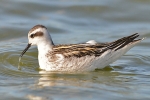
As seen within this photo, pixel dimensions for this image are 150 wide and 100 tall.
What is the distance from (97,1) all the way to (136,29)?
291 centimetres

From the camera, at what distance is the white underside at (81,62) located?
12695 millimetres

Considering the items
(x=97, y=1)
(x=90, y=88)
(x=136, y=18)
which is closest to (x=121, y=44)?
(x=90, y=88)

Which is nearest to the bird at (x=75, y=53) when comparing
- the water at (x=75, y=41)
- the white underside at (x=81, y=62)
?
the white underside at (x=81, y=62)

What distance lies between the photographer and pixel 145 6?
19.5 meters

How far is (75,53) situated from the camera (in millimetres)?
12680

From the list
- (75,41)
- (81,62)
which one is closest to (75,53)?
(81,62)

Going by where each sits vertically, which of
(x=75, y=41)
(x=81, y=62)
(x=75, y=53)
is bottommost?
(x=81, y=62)

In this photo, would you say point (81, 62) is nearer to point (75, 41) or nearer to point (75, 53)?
point (75, 53)

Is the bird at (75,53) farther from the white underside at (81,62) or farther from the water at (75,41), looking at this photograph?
the water at (75,41)

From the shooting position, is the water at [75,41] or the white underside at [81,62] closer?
the water at [75,41]

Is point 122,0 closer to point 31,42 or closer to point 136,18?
point 136,18

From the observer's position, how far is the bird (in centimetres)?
1270

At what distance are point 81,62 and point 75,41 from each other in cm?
355

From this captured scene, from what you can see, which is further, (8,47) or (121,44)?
(8,47)
